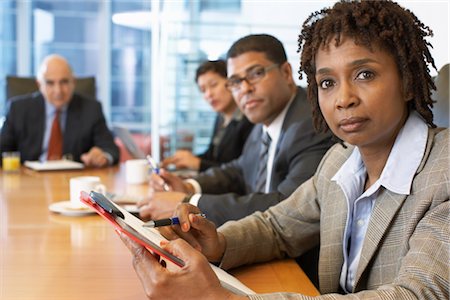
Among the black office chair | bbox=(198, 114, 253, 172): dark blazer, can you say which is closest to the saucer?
bbox=(198, 114, 253, 172): dark blazer

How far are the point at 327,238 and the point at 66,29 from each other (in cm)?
604

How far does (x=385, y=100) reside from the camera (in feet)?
3.67

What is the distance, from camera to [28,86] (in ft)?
13.3

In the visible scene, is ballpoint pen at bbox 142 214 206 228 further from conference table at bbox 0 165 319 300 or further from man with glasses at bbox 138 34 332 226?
man with glasses at bbox 138 34 332 226

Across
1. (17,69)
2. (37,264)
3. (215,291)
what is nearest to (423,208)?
(215,291)

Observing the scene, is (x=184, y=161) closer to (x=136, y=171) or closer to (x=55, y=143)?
(x=136, y=171)

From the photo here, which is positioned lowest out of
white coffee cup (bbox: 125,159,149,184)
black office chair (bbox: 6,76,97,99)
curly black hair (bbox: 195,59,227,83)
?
white coffee cup (bbox: 125,159,149,184)

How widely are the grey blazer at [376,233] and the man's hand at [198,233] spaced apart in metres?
0.03

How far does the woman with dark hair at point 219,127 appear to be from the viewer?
3.03m

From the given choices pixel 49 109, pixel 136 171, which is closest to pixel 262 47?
pixel 136 171

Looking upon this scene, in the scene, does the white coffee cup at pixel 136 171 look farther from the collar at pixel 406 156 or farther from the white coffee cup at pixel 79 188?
the collar at pixel 406 156

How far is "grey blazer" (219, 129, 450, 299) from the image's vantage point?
36.7 inches

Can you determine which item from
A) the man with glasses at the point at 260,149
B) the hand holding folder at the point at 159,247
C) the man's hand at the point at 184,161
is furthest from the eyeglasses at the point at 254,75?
the hand holding folder at the point at 159,247

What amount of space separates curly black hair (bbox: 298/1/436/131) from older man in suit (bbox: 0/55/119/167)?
8.05ft
